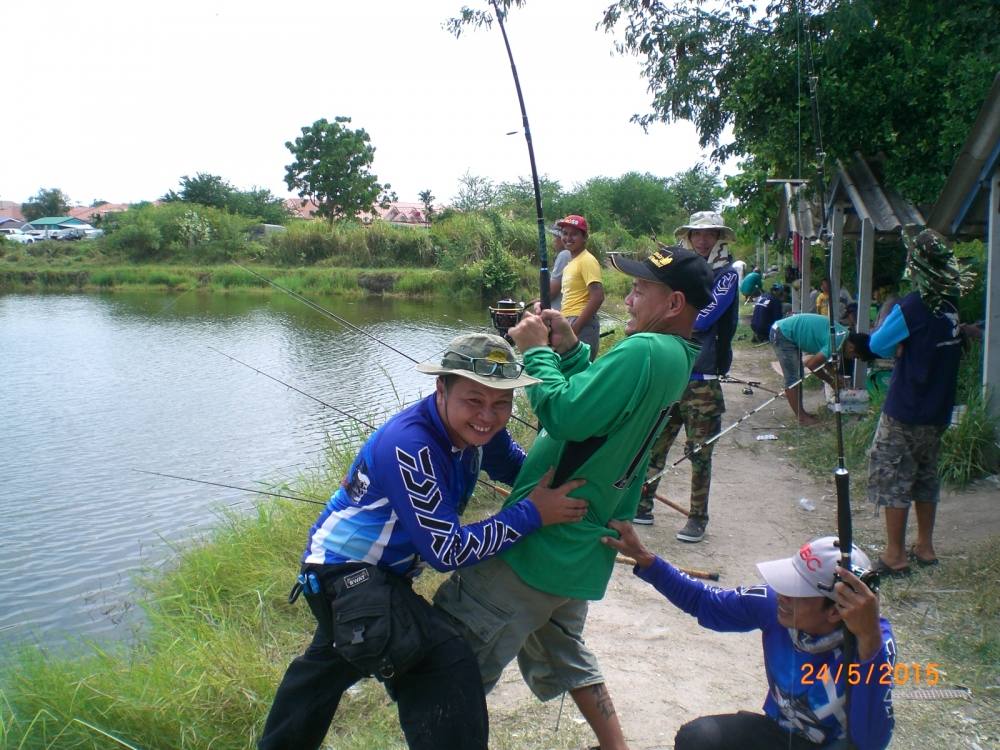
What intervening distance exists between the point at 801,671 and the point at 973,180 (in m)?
5.25

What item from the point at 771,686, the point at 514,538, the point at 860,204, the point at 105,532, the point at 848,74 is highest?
the point at 848,74

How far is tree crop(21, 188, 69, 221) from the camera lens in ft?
314

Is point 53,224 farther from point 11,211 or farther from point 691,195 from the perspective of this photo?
point 691,195

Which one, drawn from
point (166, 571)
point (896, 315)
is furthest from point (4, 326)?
point (896, 315)

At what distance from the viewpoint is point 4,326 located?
64.2ft

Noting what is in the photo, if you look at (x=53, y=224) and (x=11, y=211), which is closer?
(x=53, y=224)

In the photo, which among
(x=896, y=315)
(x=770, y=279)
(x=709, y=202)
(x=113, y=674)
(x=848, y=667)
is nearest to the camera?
(x=848, y=667)

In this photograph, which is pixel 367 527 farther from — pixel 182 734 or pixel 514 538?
pixel 182 734

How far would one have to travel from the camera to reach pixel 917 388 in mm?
4496

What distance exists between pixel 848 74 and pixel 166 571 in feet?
27.5

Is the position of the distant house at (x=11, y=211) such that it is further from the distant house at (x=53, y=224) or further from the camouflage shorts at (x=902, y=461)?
the camouflage shorts at (x=902, y=461)

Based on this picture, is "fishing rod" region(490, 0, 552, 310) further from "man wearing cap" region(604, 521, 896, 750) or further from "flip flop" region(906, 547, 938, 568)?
"flip flop" region(906, 547, 938, 568)

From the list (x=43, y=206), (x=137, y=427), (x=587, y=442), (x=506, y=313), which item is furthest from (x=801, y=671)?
(x=43, y=206)

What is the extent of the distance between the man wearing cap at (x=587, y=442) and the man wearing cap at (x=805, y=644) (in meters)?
0.15
